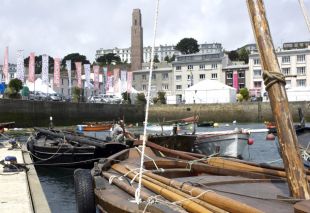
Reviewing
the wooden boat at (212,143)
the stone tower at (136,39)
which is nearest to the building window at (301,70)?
the stone tower at (136,39)

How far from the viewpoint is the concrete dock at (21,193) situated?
8.68m

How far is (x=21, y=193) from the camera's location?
9953 millimetres

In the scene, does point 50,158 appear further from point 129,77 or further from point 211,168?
point 129,77

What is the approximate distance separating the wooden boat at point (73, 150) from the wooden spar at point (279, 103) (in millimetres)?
11196

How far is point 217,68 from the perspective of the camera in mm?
100438

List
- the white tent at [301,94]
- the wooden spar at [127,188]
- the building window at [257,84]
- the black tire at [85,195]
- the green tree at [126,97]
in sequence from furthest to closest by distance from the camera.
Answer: the building window at [257,84], the green tree at [126,97], the white tent at [301,94], the black tire at [85,195], the wooden spar at [127,188]

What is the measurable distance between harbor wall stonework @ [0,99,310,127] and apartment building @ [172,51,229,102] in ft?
85.0

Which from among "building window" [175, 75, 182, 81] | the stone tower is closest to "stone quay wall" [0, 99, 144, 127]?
"building window" [175, 75, 182, 81]

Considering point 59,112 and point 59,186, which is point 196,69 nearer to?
point 59,112

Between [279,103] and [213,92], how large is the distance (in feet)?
217

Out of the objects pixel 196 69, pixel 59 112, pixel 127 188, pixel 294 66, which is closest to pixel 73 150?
pixel 127 188

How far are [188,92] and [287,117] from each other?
71144mm

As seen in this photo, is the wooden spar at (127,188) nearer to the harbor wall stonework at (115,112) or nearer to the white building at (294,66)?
the harbor wall stonework at (115,112)

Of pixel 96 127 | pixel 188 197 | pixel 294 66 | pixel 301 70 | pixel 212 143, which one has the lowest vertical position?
pixel 96 127
